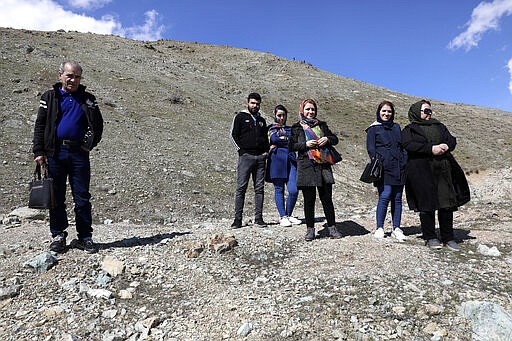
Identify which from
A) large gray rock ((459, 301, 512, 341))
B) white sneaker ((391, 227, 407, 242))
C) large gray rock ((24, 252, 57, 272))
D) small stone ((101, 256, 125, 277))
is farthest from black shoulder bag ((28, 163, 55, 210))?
white sneaker ((391, 227, 407, 242))

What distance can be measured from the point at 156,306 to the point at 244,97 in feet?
84.3

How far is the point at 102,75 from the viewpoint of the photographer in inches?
917

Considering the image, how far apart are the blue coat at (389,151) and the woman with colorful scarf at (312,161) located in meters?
0.65

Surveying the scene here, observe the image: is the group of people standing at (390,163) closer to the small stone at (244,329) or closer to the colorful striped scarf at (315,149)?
the colorful striped scarf at (315,149)

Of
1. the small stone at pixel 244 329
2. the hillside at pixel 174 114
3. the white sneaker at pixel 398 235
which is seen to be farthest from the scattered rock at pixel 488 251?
the hillside at pixel 174 114

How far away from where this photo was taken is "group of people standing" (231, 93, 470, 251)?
5645 mm

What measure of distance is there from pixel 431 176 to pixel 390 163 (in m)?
0.64

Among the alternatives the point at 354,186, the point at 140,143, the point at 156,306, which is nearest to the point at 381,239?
the point at 156,306

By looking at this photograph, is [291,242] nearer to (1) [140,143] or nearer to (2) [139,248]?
(2) [139,248]

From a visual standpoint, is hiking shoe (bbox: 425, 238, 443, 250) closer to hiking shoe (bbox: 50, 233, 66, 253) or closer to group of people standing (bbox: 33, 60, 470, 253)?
group of people standing (bbox: 33, 60, 470, 253)

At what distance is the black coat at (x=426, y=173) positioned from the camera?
220 inches

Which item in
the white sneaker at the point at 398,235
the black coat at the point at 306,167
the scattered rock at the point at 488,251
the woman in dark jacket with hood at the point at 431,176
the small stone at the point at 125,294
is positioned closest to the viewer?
the small stone at the point at 125,294

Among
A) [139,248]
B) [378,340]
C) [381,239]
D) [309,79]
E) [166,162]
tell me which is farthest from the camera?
[309,79]

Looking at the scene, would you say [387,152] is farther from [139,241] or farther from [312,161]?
[139,241]
